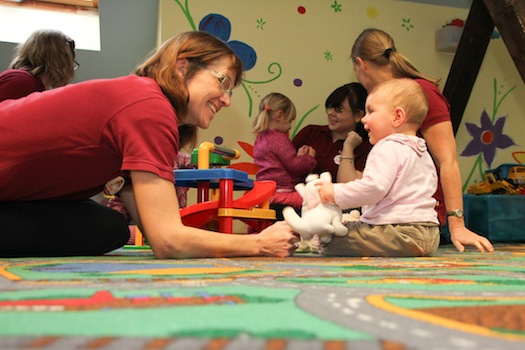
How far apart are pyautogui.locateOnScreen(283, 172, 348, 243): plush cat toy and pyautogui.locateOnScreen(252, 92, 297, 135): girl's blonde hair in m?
1.66

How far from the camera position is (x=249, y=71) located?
11.7 ft

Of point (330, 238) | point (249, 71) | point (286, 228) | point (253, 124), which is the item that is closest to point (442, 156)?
point (330, 238)

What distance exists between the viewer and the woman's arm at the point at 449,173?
73.6 inches

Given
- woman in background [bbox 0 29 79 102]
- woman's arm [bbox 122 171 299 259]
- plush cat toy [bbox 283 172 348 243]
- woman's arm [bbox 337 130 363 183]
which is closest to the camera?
woman's arm [bbox 122 171 299 259]

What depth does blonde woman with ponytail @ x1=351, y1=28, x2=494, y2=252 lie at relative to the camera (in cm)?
190

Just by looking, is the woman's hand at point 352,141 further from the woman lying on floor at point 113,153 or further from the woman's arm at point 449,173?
the woman lying on floor at point 113,153

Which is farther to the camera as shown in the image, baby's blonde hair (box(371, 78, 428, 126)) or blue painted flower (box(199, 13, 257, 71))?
blue painted flower (box(199, 13, 257, 71))

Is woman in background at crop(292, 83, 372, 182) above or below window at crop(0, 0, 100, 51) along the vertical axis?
below

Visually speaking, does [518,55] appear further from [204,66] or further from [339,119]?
[204,66]

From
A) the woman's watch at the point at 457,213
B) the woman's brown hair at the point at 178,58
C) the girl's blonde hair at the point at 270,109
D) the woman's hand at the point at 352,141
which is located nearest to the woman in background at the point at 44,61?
the woman's brown hair at the point at 178,58

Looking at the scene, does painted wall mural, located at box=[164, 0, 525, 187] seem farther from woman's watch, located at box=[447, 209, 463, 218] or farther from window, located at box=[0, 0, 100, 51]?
woman's watch, located at box=[447, 209, 463, 218]

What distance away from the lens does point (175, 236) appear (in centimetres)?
122

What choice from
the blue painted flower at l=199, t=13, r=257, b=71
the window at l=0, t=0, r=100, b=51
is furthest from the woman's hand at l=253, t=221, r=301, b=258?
the window at l=0, t=0, r=100, b=51

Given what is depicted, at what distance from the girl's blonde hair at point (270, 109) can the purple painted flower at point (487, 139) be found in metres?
1.44
